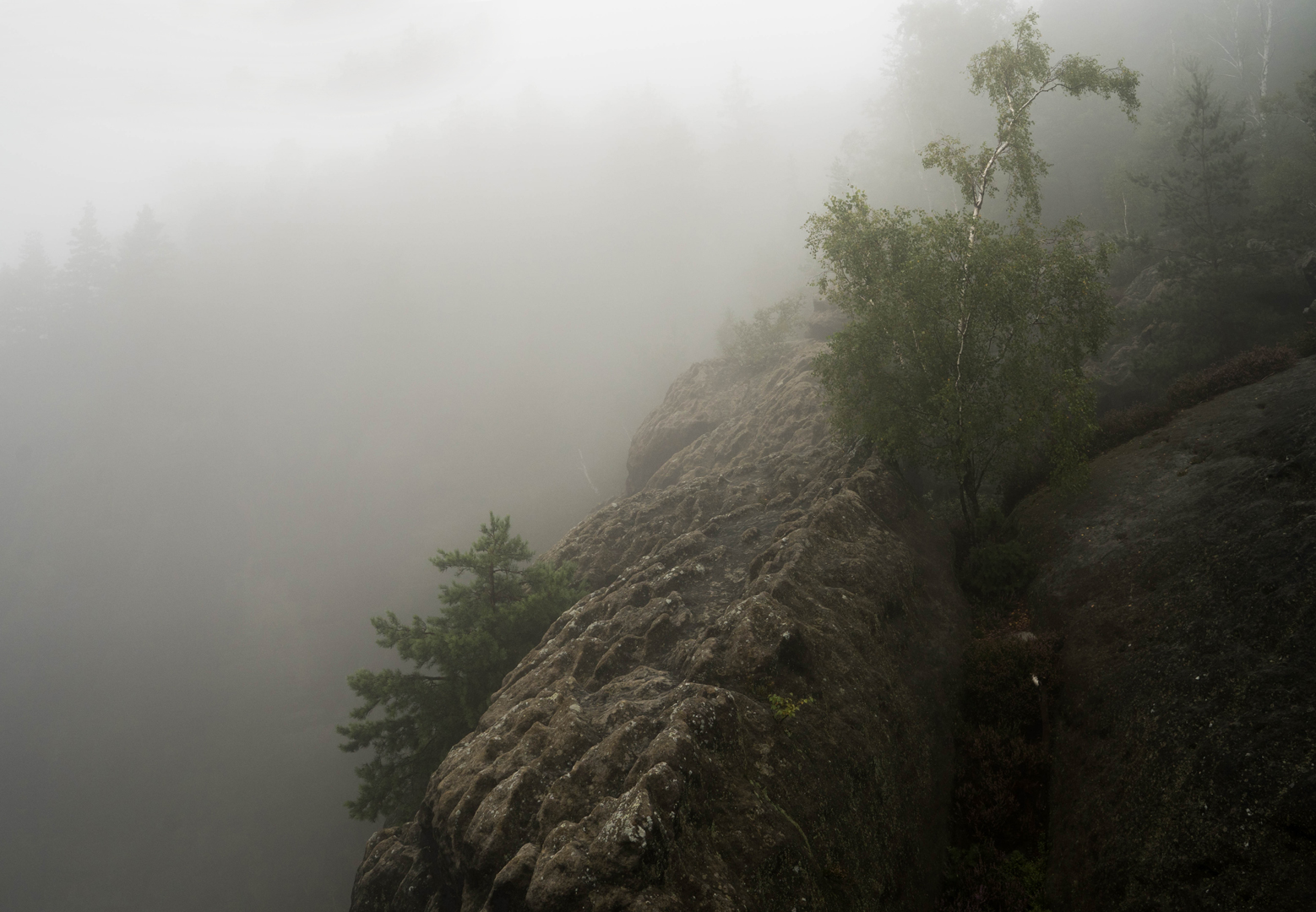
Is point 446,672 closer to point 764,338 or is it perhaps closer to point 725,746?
point 725,746

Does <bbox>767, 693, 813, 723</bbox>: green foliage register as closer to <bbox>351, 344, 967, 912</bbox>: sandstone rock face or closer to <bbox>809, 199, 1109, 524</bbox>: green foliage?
<bbox>351, 344, 967, 912</bbox>: sandstone rock face

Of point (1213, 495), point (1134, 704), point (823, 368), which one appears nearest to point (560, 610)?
point (823, 368)

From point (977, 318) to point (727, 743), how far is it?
1763cm

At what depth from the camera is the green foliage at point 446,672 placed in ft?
76.4

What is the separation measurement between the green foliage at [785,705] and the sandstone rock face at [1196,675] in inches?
226

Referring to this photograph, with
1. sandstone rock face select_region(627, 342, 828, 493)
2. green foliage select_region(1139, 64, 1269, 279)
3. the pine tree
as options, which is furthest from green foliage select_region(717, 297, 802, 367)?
the pine tree

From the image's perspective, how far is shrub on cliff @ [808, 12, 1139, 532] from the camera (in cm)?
1831

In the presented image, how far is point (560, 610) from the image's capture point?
81.1ft

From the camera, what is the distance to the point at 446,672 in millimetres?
23688

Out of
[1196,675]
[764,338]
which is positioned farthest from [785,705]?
[764,338]

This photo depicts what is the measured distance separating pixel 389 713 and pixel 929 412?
2731 cm

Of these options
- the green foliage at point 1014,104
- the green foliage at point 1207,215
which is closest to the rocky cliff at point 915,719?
the green foliage at point 1014,104

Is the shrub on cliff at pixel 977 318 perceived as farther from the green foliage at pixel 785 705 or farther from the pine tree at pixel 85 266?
the pine tree at pixel 85 266

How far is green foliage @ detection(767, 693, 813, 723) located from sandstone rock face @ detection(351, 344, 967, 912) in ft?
0.13
